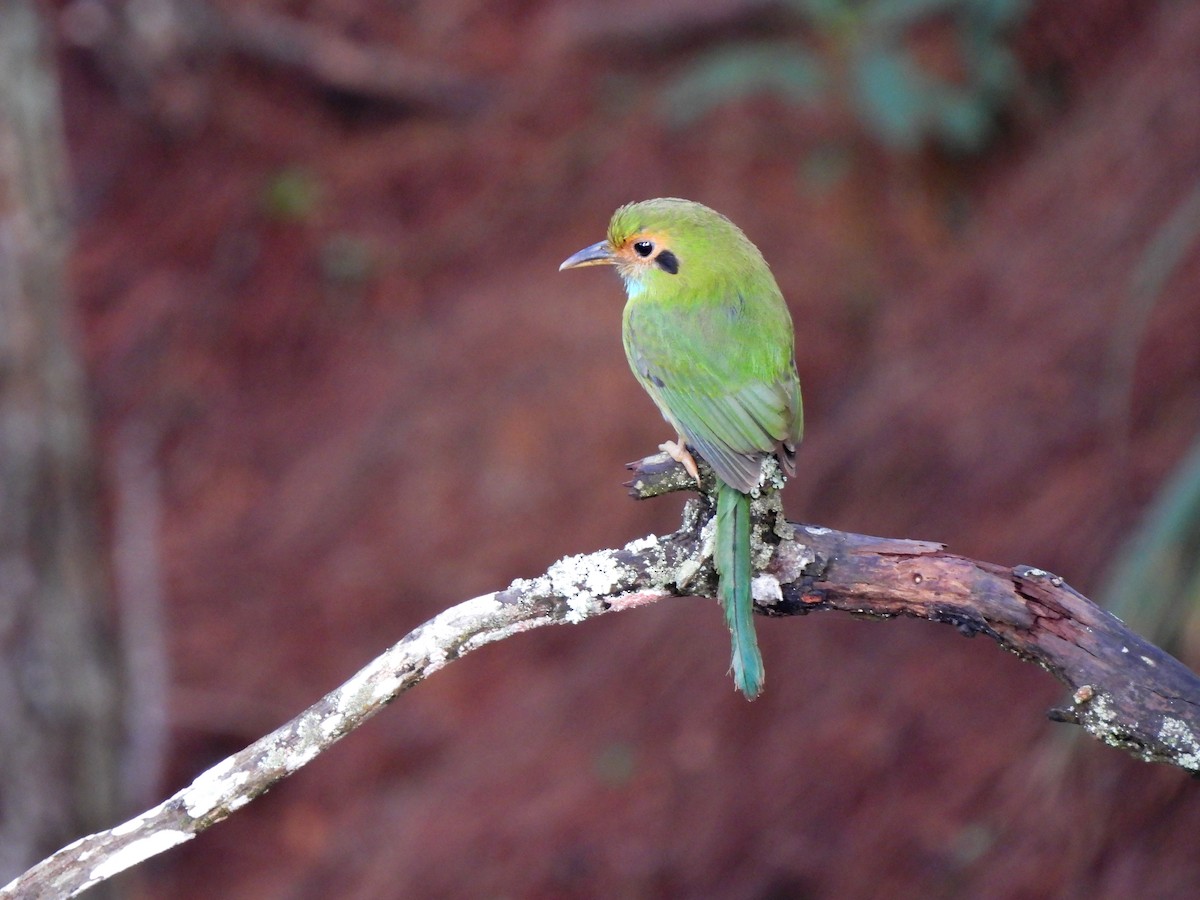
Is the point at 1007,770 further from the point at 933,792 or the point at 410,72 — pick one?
the point at 410,72

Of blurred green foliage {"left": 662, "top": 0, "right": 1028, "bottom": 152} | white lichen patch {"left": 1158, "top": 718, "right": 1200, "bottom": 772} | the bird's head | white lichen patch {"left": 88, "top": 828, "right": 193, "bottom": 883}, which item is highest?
blurred green foliage {"left": 662, "top": 0, "right": 1028, "bottom": 152}

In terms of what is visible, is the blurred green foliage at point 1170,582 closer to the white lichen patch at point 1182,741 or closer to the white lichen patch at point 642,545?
the white lichen patch at point 1182,741

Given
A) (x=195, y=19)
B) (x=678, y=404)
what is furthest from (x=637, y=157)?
(x=678, y=404)

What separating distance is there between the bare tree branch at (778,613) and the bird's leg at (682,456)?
124 mm

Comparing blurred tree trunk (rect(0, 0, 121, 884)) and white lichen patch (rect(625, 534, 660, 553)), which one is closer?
white lichen patch (rect(625, 534, 660, 553))

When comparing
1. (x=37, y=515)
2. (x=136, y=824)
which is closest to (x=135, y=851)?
(x=136, y=824)

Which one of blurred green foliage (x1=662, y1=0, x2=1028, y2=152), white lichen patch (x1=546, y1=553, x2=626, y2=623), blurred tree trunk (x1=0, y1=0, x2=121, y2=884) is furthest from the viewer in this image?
blurred green foliage (x1=662, y1=0, x2=1028, y2=152)

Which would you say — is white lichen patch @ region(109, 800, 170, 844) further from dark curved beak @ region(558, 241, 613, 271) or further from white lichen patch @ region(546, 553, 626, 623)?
dark curved beak @ region(558, 241, 613, 271)

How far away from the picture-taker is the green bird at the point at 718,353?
2635 mm

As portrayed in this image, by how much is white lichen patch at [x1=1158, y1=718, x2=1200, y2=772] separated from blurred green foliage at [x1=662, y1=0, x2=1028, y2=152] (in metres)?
4.37

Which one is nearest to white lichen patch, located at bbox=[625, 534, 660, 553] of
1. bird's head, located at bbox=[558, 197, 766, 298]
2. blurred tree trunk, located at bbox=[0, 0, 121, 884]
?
bird's head, located at bbox=[558, 197, 766, 298]

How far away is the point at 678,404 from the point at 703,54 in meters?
4.95

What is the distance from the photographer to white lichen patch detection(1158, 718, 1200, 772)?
2.27 m

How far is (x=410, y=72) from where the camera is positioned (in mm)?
7809
